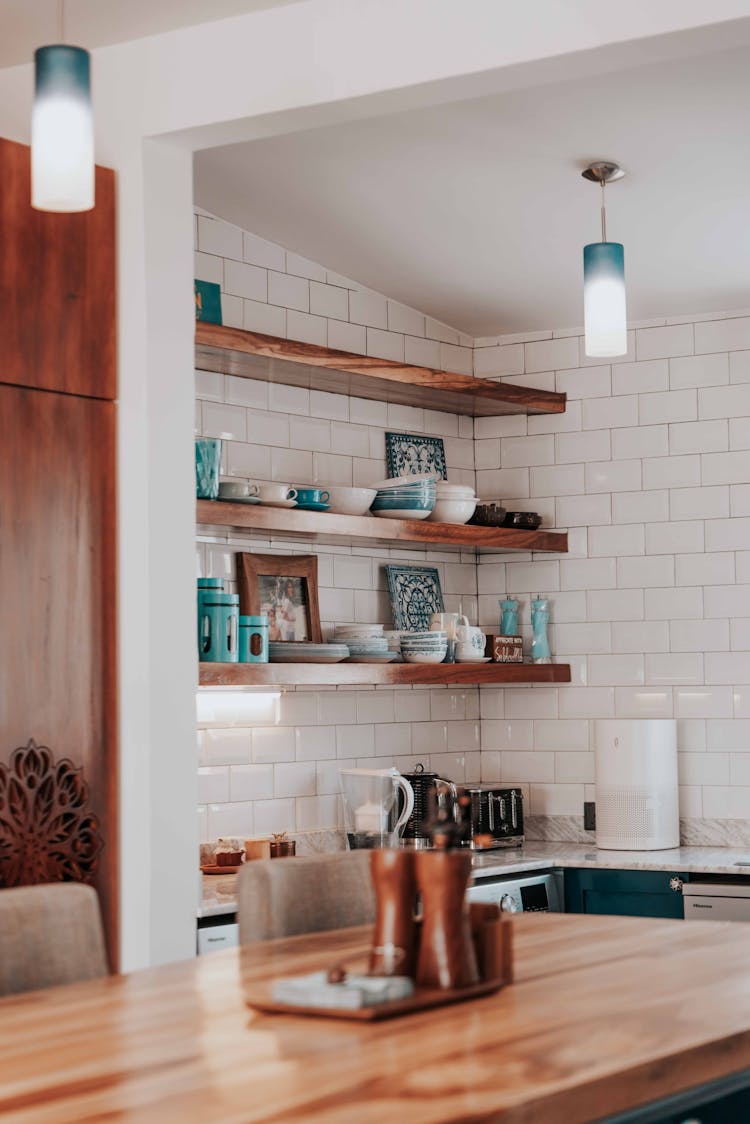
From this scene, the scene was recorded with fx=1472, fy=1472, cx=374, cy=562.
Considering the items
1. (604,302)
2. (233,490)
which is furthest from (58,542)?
(604,302)

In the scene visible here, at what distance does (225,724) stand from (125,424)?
140cm

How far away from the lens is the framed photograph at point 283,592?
15.0 ft

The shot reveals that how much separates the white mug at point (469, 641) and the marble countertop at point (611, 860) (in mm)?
689

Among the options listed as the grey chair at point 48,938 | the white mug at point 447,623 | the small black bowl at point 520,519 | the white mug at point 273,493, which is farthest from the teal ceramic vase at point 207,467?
the grey chair at point 48,938

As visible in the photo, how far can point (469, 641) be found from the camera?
5.13 m

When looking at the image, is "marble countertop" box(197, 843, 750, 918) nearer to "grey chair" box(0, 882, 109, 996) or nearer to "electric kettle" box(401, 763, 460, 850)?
"electric kettle" box(401, 763, 460, 850)

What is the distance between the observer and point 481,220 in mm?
4555

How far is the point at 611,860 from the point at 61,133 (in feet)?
10.4

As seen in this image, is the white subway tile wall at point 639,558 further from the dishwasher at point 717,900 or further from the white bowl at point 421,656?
the white bowl at point 421,656

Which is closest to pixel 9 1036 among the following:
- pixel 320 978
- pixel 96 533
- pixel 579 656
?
pixel 320 978

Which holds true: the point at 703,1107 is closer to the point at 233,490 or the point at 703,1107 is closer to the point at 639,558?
the point at 233,490

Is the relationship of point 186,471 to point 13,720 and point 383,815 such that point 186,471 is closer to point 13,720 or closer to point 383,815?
point 13,720

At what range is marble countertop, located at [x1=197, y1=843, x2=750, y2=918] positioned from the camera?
15.0 ft

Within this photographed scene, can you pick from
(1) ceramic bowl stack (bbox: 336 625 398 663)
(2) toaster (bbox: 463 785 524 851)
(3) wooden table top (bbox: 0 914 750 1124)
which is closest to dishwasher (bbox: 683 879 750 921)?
(2) toaster (bbox: 463 785 524 851)
